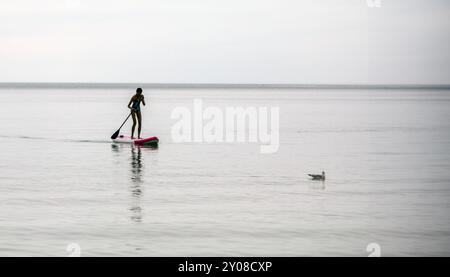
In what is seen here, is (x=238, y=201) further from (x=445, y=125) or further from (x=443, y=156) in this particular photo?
(x=445, y=125)

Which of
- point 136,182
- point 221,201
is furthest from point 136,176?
point 221,201

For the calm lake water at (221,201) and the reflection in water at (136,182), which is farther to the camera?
the reflection in water at (136,182)

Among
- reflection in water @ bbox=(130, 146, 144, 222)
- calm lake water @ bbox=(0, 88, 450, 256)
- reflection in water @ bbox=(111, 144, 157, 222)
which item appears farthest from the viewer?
reflection in water @ bbox=(111, 144, 157, 222)

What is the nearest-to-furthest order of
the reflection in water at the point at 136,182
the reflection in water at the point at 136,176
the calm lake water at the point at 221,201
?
the calm lake water at the point at 221,201
the reflection in water at the point at 136,182
the reflection in water at the point at 136,176

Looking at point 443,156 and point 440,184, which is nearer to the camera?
point 440,184

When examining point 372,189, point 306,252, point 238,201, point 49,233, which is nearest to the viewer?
point 306,252

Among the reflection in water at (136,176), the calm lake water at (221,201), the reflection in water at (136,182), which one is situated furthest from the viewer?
the reflection in water at (136,176)

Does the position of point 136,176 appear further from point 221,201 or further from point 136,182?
point 221,201

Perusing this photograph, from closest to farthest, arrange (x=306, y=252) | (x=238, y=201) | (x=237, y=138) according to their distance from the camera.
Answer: (x=306, y=252) → (x=238, y=201) → (x=237, y=138)

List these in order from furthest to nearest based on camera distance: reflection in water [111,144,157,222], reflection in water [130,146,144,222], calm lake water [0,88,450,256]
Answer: reflection in water [111,144,157,222], reflection in water [130,146,144,222], calm lake water [0,88,450,256]

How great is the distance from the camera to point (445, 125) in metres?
52.3

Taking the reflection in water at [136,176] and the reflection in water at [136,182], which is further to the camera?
the reflection in water at [136,176]
